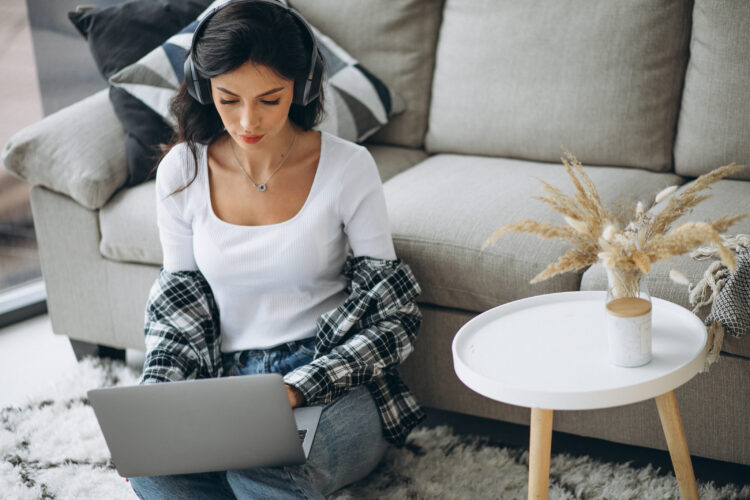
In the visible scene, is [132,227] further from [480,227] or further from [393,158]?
[480,227]

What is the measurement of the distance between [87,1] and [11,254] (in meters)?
0.88

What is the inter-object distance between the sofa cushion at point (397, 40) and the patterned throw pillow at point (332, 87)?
4 cm

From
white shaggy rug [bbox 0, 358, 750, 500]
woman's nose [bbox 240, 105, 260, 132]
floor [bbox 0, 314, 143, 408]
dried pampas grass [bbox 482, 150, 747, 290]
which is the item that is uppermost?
woman's nose [bbox 240, 105, 260, 132]

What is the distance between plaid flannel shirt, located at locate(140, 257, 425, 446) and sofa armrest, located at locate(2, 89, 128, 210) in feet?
1.84

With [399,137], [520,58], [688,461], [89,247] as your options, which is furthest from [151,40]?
[688,461]

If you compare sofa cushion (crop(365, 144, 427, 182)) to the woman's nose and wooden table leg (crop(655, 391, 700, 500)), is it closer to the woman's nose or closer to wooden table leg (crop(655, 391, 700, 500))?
the woman's nose

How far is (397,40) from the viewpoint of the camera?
2.31 metres

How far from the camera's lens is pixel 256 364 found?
156 centimetres

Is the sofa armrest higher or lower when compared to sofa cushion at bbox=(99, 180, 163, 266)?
higher

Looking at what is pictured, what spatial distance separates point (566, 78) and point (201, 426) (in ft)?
4.15

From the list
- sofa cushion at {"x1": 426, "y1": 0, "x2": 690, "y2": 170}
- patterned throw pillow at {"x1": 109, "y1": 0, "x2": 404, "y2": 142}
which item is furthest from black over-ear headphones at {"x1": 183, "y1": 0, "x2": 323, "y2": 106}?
sofa cushion at {"x1": 426, "y1": 0, "x2": 690, "y2": 170}

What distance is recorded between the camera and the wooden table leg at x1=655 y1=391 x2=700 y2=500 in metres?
1.30

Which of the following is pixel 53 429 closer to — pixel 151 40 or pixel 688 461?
pixel 151 40

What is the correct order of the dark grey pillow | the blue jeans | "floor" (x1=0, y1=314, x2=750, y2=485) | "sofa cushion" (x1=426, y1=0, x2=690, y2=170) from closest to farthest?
the blue jeans, "floor" (x1=0, y1=314, x2=750, y2=485), "sofa cushion" (x1=426, y1=0, x2=690, y2=170), the dark grey pillow
